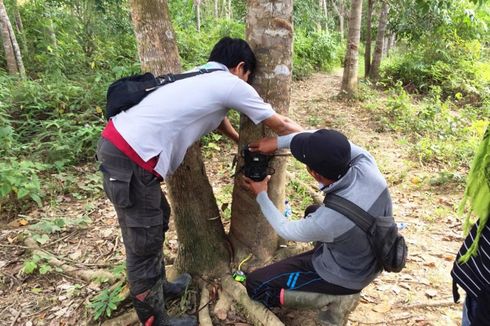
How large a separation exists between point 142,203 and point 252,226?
1.17 metres

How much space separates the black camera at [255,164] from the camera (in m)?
2.99

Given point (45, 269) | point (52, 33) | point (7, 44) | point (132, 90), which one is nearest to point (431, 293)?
point (132, 90)

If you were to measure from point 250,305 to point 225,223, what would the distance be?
1402 millimetres

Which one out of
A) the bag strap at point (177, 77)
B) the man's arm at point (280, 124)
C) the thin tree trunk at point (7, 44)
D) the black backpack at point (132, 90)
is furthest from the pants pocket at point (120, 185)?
the thin tree trunk at point (7, 44)

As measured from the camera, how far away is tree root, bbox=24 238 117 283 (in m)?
3.66

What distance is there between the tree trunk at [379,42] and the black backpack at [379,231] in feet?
32.3

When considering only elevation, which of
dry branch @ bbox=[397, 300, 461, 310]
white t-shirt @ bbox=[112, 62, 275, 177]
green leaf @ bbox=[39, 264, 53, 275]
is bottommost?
dry branch @ bbox=[397, 300, 461, 310]

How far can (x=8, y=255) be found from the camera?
13.4ft

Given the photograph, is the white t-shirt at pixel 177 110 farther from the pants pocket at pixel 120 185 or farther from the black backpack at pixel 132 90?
the pants pocket at pixel 120 185

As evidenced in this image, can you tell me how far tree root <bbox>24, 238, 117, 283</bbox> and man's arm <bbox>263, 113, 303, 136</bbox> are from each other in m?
2.20

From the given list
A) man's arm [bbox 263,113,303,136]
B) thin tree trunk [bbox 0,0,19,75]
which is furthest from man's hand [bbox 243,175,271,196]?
thin tree trunk [bbox 0,0,19,75]

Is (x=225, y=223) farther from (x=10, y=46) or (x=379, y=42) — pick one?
(x=379, y=42)

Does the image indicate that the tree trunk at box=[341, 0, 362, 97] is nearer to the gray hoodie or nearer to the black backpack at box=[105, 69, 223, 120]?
the gray hoodie

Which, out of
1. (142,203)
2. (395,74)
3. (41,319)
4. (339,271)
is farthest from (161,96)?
(395,74)
